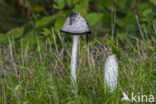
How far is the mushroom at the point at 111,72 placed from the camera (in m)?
2.29

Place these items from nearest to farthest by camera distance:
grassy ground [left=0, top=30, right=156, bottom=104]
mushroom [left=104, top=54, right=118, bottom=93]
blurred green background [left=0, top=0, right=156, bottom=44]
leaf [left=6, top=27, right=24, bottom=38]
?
grassy ground [left=0, top=30, right=156, bottom=104], mushroom [left=104, top=54, right=118, bottom=93], blurred green background [left=0, top=0, right=156, bottom=44], leaf [left=6, top=27, right=24, bottom=38]

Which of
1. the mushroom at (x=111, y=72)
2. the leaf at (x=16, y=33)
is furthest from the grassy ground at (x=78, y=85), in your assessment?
the leaf at (x=16, y=33)

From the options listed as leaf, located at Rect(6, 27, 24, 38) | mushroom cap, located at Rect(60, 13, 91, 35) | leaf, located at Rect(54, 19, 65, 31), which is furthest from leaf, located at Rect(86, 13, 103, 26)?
mushroom cap, located at Rect(60, 13, 91, 35)

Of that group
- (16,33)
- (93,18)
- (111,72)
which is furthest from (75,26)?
(16,33)

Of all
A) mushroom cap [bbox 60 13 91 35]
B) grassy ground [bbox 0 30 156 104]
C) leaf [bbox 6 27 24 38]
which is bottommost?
grassy ground [bbox 0 30 156 104]

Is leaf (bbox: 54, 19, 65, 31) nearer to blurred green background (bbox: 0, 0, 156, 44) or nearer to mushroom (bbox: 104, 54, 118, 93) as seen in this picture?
blurred green background (bbox: 0, 0, 156, 44)

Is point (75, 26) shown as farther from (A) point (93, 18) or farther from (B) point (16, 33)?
(B) point (16, 33)

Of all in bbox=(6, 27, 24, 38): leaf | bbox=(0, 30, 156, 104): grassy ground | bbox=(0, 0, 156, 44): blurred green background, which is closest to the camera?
bbox=(0, 30, 156, 104): grassy ground

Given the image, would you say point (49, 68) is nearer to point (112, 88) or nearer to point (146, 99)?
Answer: point (112, 88)

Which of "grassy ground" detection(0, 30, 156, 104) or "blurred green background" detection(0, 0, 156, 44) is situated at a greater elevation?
"blurred green background" detection(0, 0, 156, 44)

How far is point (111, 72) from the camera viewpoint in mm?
2301

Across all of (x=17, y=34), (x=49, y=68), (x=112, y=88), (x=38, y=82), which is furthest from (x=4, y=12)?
(x=112, y=88)

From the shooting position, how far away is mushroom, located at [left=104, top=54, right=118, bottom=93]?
2289 millimetres

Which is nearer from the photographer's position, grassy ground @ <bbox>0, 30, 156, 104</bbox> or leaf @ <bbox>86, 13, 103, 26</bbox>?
grassy ground @ <bbox>0, 30, 156, 104</bbox>
